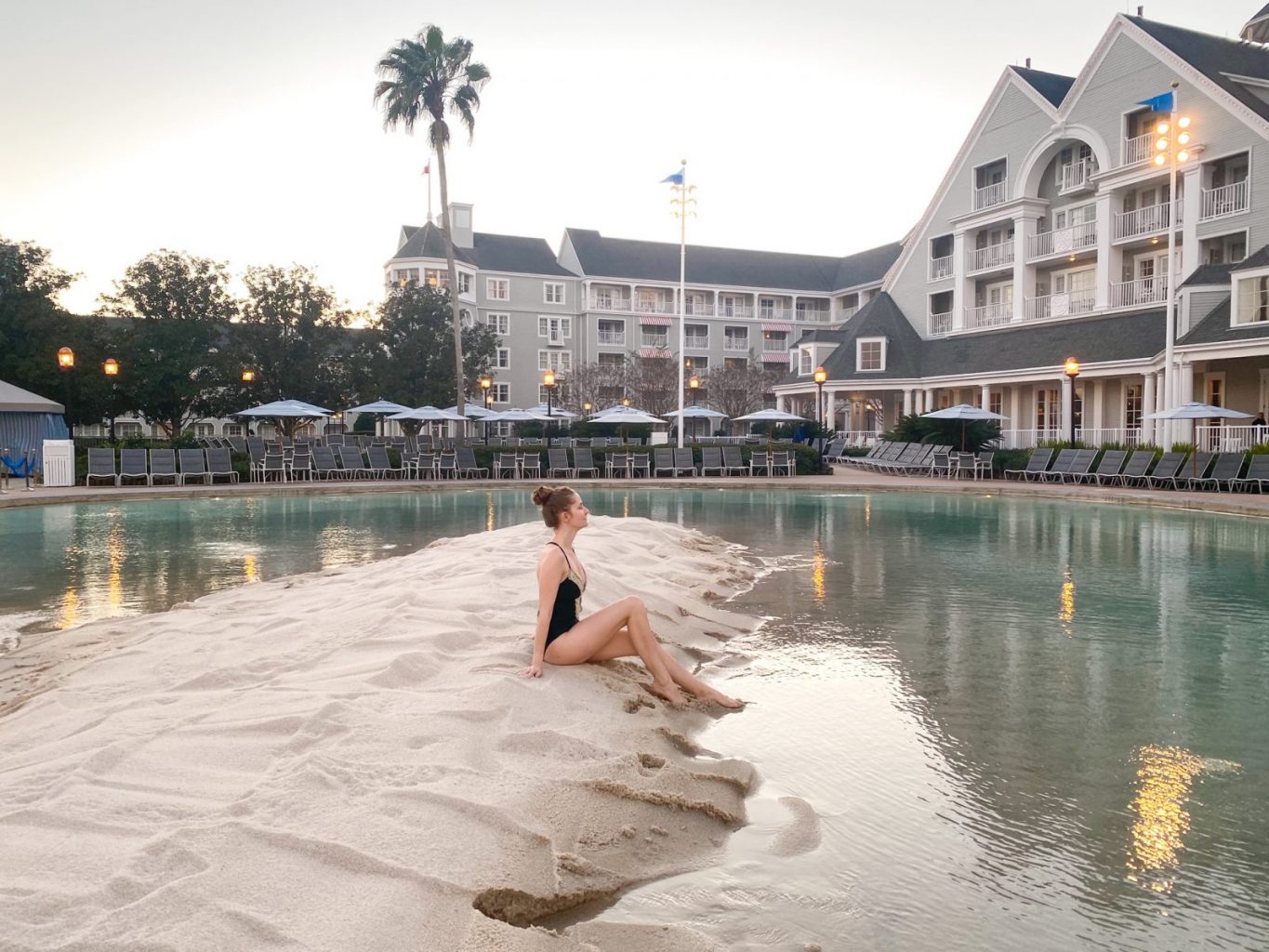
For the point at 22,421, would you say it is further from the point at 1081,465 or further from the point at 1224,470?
the point at 1224,470

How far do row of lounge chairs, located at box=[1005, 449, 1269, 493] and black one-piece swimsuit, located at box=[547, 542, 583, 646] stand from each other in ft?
70.8

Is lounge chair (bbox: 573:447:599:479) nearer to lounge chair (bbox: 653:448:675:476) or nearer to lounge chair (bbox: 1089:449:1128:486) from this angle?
lounge chair (bbox: 653:448:675:476)

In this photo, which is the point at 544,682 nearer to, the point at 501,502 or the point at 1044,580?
the point at 1044,580

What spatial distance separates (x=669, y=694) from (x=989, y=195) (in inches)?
1514

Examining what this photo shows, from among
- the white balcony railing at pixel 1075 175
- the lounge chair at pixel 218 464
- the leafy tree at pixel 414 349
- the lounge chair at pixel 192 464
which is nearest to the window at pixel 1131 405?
the white balcony railing at pixel 1075 175

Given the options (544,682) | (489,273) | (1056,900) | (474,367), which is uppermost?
(489,273)

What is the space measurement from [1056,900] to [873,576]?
7.38m

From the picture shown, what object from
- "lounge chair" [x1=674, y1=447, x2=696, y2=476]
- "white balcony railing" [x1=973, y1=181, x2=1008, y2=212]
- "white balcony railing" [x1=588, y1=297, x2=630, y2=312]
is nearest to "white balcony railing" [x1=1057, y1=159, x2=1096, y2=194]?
"white balcony railing" [x1=973, y1=181, x2=1008, y2=212]

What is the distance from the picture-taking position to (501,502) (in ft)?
70.8

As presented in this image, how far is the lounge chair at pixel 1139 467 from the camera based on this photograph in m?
23.9

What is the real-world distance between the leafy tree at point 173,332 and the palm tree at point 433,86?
11.3 metres

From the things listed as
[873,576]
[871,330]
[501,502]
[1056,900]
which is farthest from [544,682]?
[871,330]

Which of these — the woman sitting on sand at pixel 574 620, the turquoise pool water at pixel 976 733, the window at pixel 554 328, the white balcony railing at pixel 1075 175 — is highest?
the white balcony railing at pixel 1075 175

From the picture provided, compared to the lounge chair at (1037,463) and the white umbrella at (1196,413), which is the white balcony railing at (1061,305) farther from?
the white umbrella at (1196,413)
